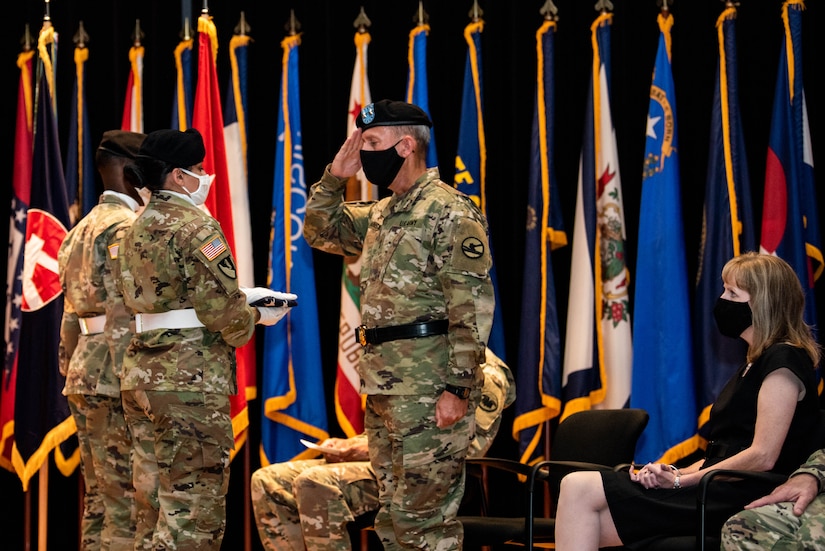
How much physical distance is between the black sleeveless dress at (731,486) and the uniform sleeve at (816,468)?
0.12 metres

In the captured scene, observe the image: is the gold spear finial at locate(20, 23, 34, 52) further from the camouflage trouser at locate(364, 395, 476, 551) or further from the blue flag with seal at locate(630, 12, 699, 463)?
the camouflage trouser at locate(364, 395, 476, 551)

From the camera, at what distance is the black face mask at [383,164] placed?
3.54m

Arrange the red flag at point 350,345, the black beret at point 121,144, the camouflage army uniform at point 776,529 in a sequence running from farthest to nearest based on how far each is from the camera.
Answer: the red flag at point 350,345 → the black beret at point 121,144 → the camouflage army uniform at point 776,529

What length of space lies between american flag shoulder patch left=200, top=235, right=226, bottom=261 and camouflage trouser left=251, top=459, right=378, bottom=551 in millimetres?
946

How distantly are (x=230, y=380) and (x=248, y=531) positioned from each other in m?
1.94

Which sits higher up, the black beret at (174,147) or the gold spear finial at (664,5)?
the gold spear finial at (664,5)

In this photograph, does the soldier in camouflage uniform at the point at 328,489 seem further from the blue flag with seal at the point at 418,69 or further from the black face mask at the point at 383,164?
the blue flag with seal at the point at 418,69

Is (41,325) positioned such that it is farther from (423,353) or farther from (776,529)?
(776,529)

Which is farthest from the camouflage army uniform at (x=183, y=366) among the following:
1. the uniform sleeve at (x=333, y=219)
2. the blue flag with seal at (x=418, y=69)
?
the blue flag with seal at (x=418, y=69)

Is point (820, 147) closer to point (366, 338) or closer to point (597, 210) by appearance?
point (597, 210)

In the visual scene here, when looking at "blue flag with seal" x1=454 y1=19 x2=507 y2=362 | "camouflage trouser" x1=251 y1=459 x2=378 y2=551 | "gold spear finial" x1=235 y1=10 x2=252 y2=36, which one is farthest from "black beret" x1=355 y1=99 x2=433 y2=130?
"gold spear finial" x1=235 y1=10 x2=252 y2=36

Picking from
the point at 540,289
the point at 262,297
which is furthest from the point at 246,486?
the point at 262,297

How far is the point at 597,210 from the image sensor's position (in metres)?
4.91

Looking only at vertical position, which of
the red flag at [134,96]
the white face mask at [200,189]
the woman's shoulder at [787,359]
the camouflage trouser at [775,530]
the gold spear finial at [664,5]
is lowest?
the camouflage trouser at [775,530]
